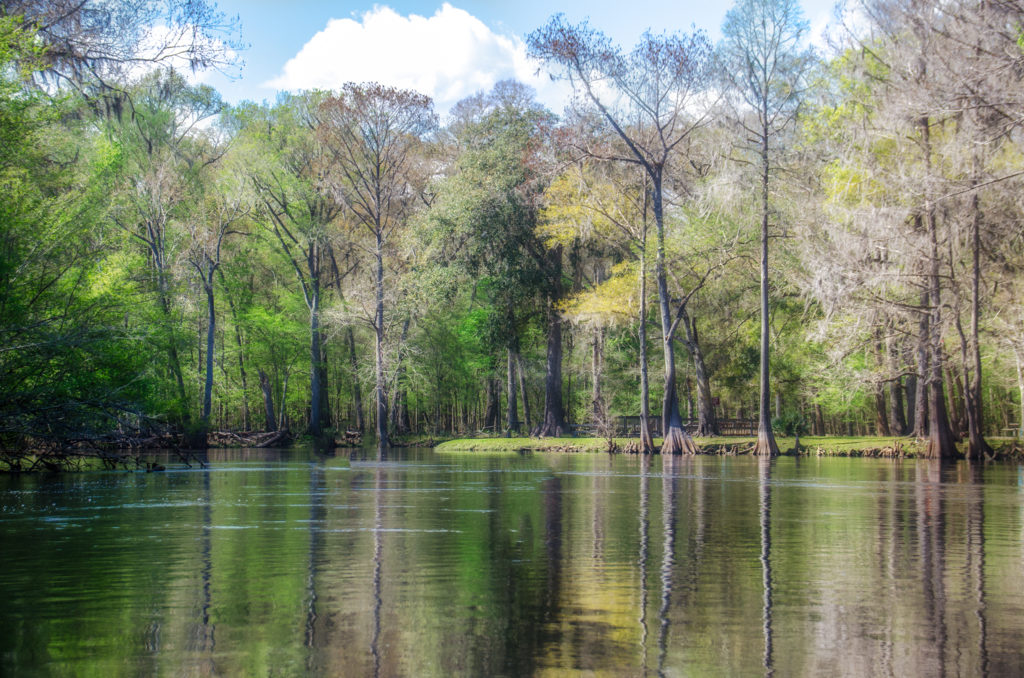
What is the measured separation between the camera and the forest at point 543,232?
2091 centimetres

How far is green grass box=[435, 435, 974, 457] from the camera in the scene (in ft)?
119

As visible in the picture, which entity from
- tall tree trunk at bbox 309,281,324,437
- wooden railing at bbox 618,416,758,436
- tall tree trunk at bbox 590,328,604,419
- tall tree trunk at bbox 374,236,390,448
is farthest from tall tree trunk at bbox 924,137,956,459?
tall tree trunk at bbox 309,281,324,437

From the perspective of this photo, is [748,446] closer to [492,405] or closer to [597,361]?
[597,361]

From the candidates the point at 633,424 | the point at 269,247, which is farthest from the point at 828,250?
the point at 269,247

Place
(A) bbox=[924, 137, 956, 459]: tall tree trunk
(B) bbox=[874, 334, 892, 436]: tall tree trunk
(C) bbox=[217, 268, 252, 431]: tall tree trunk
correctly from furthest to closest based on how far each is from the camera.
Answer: (C) bbox=[217, 268, 252, 431]: tall tree trunk < (B) bbox=[874, 334, 892, 436]: tall tree trunk < (A) bbox=[924, 137, 956, 459]: tall tree trunk

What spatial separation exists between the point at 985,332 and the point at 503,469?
55.2 ft

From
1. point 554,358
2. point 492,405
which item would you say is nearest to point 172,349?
point 554,358

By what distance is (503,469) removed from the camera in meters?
28.5

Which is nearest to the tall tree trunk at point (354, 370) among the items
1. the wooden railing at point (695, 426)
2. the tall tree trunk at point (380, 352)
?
the tall tree trunk at point (380, 352)

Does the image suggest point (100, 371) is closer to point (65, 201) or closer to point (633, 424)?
point (65, 201)

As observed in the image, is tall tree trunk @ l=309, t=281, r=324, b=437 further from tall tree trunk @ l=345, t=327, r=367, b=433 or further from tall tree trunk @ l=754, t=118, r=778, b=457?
tall tree trunk @ l=754, t=118, r=778, b=457

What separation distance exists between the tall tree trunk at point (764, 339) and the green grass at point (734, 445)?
244 centimetres

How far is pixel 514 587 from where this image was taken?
7.93 m

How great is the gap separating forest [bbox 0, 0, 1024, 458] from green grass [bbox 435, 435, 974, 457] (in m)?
1.65
